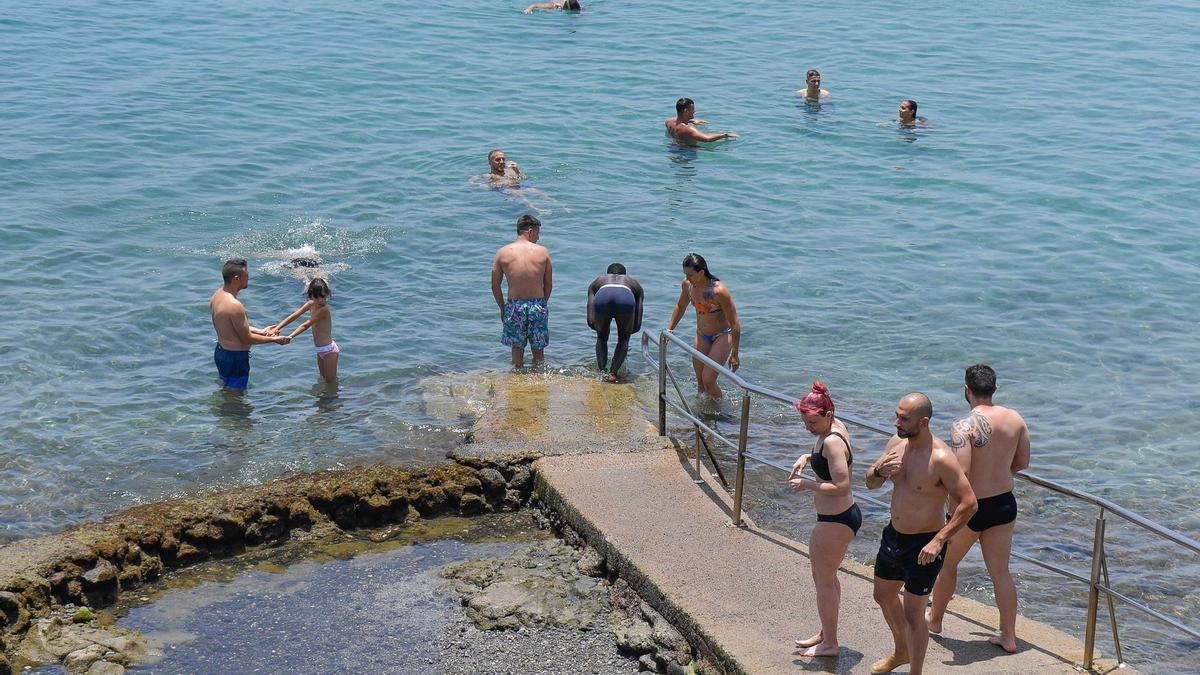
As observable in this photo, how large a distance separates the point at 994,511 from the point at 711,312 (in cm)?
451

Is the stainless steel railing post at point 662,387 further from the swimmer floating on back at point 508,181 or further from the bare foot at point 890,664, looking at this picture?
the swimmer floating on back at point 508,181

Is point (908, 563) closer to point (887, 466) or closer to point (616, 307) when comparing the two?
point (887, 466)

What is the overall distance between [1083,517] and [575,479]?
390 centimetres

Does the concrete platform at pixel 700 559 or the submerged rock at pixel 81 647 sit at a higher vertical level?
the concrete platform at pixel 700 559

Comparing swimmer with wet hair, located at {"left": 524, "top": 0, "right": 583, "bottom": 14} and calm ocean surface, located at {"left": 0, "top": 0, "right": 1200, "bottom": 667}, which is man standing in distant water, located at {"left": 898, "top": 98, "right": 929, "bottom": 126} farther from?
swimmer with wet hair, located at {"left": 524, "top": 0, "right": 583, "bottom": 14}

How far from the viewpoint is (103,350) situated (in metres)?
11.6

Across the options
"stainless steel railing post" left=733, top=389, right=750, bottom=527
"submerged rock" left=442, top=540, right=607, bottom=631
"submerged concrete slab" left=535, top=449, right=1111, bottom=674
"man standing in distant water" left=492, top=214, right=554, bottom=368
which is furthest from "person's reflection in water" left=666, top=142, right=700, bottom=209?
"submerged rock" left=442, top=540, right=607, bottom=631

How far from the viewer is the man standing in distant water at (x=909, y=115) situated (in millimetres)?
19391

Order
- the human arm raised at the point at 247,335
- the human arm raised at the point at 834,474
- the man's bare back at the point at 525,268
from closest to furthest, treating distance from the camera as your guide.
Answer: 1. the human arm raised at the point at 834,474
2. the human arm raised at the point at 247,335
3. the man's bare back at the point at 525,268

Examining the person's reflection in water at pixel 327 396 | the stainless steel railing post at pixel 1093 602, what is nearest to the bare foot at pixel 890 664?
the stainless steel railing post at pixel 1093 602

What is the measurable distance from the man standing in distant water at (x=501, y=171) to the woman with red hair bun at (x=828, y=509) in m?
11.3

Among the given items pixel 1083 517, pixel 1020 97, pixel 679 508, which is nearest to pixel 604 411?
pixel 679 508

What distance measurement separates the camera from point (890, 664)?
19.2ft

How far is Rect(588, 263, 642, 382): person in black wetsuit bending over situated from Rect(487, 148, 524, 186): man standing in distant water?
20.5 feet
